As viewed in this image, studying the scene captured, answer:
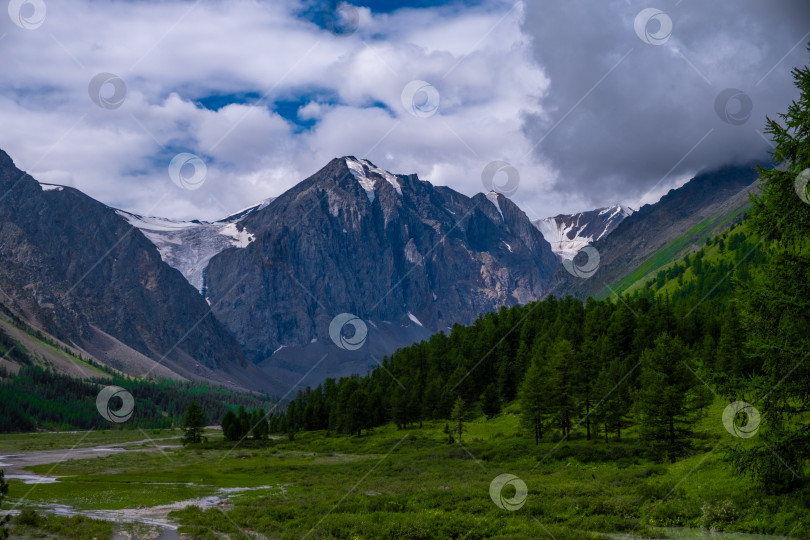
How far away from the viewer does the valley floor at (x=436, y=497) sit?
97.6 feet

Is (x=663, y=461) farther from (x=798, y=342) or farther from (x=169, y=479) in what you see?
(x=169, y=479)

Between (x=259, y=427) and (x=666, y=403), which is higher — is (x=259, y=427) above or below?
below

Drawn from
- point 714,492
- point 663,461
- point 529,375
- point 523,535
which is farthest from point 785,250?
point 529,375

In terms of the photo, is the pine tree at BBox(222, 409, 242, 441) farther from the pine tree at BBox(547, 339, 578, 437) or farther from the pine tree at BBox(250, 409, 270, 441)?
the pine tree at BBox(547, 339, 578, 437)

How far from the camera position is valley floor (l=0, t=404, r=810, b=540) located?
29.7m

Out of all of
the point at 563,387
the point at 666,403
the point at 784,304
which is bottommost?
the point at 666,403

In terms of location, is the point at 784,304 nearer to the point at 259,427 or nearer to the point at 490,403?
the point at 490,403

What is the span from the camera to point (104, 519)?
38.8 m

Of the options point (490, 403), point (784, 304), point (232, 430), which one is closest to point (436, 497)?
point (784, 304)

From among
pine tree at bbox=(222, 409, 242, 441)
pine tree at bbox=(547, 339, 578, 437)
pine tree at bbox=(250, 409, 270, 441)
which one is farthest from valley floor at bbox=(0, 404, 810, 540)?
pine tree at bbox=(250, 409, 270, 441)

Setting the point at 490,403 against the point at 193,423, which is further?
the point at 193,423

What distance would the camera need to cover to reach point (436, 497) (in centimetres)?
4175

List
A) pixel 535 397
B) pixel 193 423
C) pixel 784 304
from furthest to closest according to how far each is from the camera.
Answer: pixel 193 423 < pixel 535 397 < pixel 784 304

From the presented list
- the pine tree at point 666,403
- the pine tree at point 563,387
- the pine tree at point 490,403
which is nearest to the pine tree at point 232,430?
the pine tree at point 490,403
